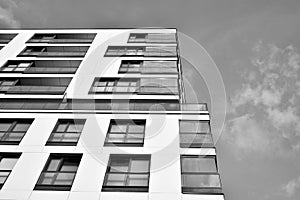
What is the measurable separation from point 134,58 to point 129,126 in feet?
30.0

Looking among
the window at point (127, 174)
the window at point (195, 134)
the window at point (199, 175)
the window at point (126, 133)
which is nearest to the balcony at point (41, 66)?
the window at point (126, 133)

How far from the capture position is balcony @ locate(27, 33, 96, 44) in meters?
28.6

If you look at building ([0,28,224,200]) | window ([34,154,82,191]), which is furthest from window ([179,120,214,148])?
window ([34,154,82,191])

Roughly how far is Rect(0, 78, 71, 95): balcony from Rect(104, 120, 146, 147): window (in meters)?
5.36

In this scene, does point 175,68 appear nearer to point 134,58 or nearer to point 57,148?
point 134,58

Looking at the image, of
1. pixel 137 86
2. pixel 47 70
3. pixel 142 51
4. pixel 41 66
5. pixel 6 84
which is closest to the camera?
pixel 137 86

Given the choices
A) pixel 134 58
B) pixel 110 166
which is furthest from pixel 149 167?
pixel 134 58

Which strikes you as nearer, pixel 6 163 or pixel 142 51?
pixel 6 163

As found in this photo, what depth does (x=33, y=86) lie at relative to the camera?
795 inches

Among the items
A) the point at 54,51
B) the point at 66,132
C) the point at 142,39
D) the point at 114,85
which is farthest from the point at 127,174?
the point at 142,39

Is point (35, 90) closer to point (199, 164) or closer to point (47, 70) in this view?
point (47, 70)

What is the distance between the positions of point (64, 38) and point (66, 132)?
17.5m

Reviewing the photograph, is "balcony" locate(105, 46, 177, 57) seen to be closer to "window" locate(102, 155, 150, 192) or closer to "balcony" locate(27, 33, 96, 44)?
"balcony" locate(27, 33, 96, 44)

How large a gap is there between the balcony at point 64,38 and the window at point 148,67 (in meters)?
7.19
